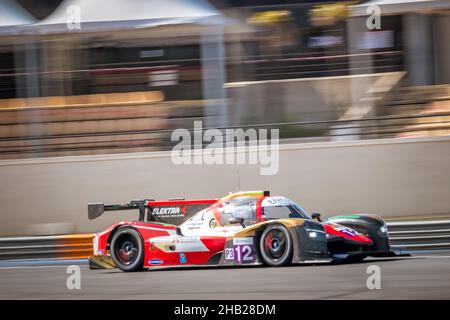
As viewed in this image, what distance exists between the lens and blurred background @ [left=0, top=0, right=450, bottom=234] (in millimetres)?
15688

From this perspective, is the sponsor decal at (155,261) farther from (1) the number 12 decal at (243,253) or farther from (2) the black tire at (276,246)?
(2) the black tire at (276,246)

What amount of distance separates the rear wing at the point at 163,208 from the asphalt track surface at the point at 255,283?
698mm

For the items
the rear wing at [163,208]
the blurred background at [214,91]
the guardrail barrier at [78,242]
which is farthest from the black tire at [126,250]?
the blurred background at [214,91]

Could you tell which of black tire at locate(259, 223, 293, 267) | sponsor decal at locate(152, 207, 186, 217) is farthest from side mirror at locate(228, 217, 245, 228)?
sponsor decal at locate(152, 207, 186, 217)

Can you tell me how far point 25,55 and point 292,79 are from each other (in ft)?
18.2

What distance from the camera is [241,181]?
15711 millimetres

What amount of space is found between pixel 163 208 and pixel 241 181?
4606 mm

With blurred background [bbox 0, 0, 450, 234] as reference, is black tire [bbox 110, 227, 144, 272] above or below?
below

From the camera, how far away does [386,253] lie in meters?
10.5

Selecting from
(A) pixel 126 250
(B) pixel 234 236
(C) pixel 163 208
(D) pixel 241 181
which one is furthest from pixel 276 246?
(D) pixel 241 181

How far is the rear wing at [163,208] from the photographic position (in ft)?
36.1

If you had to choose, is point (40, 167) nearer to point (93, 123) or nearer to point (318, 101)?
point (93, 123)

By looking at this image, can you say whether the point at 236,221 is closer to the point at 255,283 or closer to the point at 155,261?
the point at 155,261

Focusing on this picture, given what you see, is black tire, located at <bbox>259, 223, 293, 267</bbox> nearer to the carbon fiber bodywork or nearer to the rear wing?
the carbon fiber bodywork
